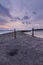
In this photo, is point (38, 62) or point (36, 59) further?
point (36, 59)

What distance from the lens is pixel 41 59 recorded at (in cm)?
→ 820

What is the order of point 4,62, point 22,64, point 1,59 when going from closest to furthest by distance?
point 22,64 < point 4,62 < point 1,59

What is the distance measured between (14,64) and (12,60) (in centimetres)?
76

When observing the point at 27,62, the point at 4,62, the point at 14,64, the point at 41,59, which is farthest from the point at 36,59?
the point at 4,62

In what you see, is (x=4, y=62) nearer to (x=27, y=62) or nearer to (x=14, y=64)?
(x=14, y=64)

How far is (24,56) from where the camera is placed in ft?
29.7

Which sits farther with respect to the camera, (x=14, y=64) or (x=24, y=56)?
(x=24, y=56)

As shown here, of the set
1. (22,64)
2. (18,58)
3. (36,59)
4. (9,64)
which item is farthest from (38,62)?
(9,64)

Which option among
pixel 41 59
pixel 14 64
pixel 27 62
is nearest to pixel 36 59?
pixel 41 59

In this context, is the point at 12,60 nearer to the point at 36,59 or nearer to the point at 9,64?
the point at 9,64

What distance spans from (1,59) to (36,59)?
3.55 m

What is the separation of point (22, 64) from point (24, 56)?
1.52 meters

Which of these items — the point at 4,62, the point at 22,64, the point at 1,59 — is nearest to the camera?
the point at 22,64

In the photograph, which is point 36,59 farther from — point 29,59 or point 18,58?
point 18,58
